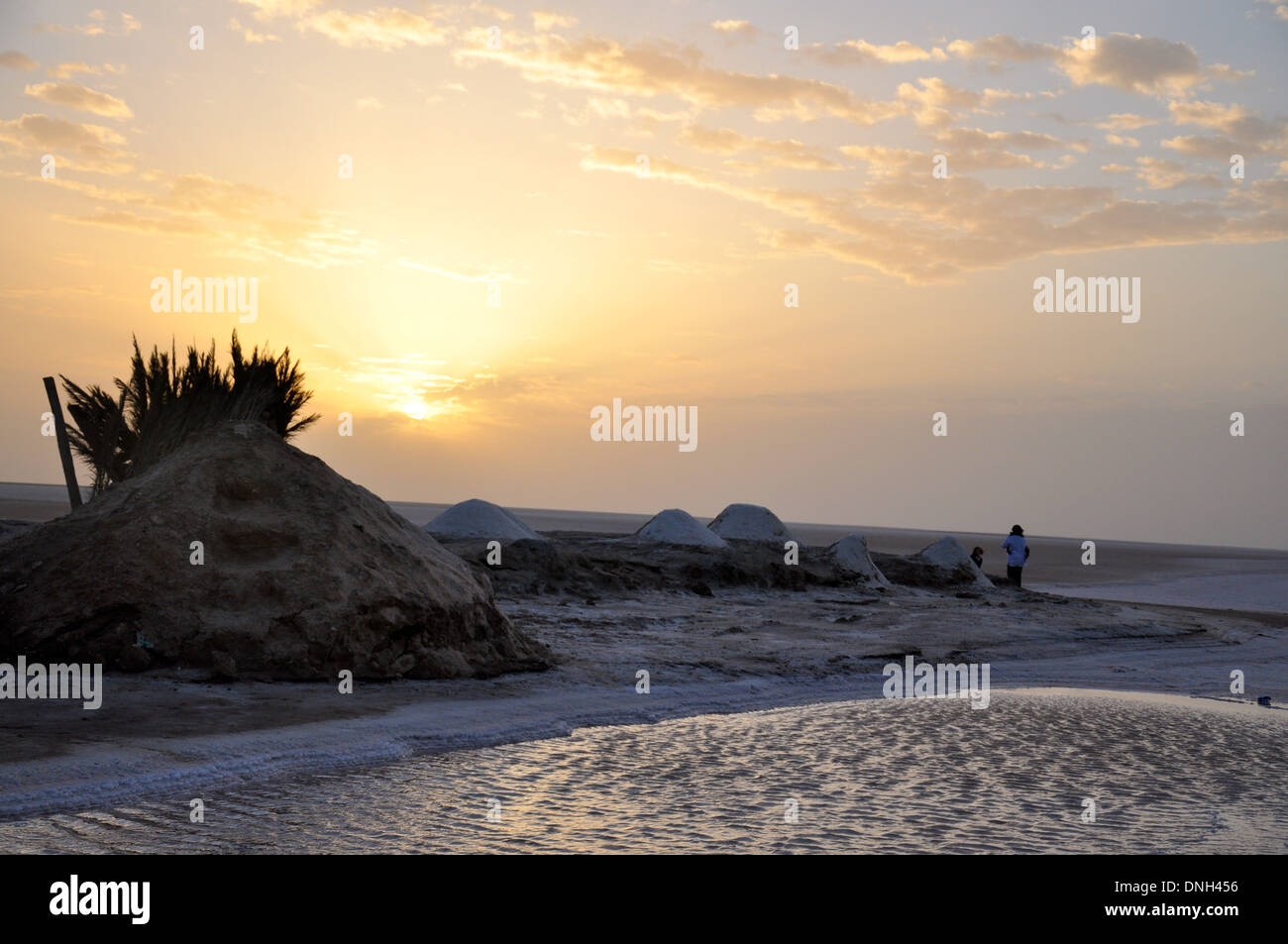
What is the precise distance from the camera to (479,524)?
27844 millimetres

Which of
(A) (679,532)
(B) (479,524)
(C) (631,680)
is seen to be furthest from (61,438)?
(A) (679,532)

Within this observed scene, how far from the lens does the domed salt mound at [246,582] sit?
1004cm

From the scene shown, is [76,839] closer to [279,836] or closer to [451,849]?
[279,836]

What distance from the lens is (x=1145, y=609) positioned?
85.8 ft

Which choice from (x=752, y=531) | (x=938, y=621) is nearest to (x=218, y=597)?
(x=938, y=621)

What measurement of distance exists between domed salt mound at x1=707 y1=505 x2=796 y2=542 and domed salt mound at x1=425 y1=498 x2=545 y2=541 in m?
7.41

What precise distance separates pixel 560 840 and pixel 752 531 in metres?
28.5

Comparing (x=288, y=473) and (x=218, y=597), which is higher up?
(x=288, y=473)

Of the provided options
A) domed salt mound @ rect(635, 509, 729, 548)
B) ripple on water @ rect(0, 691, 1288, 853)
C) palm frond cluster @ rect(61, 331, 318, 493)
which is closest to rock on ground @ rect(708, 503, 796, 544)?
domed salt mound @ rect(635, 509, 729, 548)

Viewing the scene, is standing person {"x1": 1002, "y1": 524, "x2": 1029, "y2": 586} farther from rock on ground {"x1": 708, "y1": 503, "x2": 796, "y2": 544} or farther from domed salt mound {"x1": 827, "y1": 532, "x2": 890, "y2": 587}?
rock on ground {"x1": 708, "y1": 503, "x2": 796, "y2": 544}

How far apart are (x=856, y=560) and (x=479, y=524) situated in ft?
31.6

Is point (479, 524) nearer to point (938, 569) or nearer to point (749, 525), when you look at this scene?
point (749, 525)

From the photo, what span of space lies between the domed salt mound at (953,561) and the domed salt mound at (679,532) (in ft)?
19.3

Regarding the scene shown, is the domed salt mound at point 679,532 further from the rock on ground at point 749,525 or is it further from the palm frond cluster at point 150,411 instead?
the palm frond cluster at point 150,411
